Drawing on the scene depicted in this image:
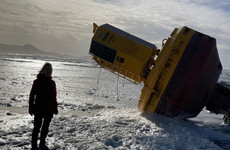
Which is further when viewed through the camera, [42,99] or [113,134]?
[113,134]

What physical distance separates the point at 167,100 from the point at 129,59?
185cm

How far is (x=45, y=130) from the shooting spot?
4.80m

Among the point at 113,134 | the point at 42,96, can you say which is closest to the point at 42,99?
the point at 42,96

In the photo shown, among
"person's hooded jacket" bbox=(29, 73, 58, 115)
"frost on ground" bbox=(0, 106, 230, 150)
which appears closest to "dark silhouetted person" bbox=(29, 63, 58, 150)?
"person's hooded jacket" bbox=(29, 73, 58, 115)

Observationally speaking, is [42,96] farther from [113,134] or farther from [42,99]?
[113,134]

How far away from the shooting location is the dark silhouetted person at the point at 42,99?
4559mm

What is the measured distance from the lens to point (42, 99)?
4.64 m

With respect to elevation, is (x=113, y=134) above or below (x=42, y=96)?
below

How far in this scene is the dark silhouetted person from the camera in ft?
15.0

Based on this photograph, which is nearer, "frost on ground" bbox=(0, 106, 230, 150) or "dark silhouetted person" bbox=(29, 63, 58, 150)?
"dark silhouetted person" bbox=(29, 63, 58, 150)

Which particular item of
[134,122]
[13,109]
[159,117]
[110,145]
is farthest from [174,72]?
[13,109]

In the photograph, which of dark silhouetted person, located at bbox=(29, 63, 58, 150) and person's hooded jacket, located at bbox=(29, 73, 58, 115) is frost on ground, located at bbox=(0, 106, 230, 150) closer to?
dark silhouetted person, located at bbox=(29, 63, 58, 150)

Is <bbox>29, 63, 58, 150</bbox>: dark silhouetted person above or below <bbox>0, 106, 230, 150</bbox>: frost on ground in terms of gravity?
above

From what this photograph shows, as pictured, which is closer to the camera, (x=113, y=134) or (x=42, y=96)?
(x=42, y=96)
